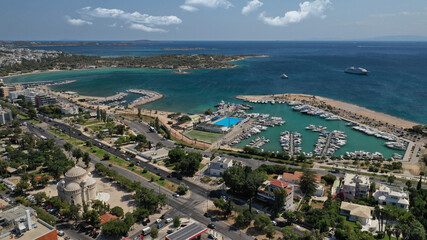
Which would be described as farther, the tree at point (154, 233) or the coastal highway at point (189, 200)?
the coastal highway at point (189, 200)

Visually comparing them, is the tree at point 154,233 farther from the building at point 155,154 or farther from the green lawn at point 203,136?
the green lawn at point 203,136

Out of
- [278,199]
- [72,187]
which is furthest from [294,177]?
[72,187]

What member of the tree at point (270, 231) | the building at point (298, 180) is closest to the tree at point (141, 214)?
the tree at point (270, 231)

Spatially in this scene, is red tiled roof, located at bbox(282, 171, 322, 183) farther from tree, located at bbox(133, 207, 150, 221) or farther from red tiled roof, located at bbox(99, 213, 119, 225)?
red tiled roof, located at bbox(99, 213, 119, 225)

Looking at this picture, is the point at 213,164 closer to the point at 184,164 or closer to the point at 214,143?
the point at 184,164

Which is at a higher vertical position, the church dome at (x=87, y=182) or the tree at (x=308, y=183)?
the church dome at (x=87, y=182)
